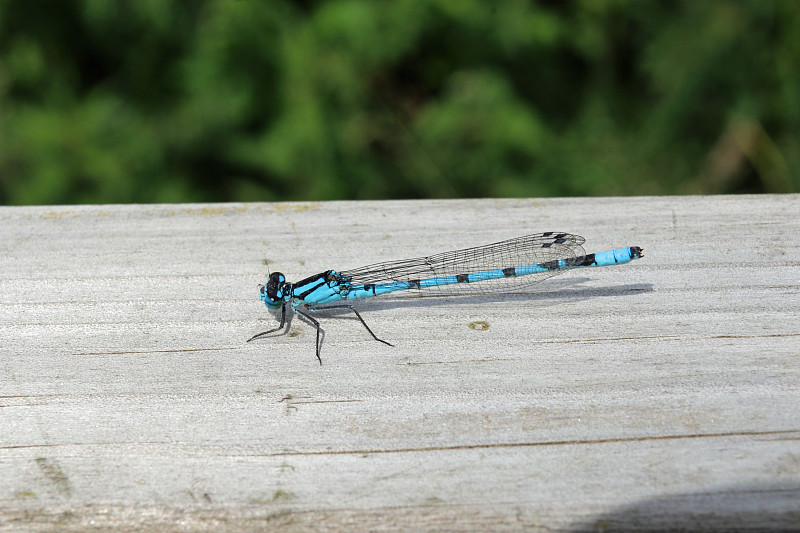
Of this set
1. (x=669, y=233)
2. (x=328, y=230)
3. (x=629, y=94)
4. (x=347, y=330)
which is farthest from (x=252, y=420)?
(x=629, y=94)

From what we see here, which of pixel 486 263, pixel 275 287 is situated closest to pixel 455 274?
pixel 486 263

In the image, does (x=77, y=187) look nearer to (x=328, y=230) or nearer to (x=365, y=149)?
(x=365, y=149)

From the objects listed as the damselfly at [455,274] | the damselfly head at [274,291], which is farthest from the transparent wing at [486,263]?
the damselfly head at [274,291]

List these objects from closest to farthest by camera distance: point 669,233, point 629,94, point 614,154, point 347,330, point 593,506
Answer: point 593,506, point 347,330, point 669,233, point 614,154, point 629,94

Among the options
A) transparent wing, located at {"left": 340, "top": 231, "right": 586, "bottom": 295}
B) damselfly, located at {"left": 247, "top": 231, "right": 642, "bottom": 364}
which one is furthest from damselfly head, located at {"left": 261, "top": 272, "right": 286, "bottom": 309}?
transparent wing, located at {"left": 340, "top": 231, "right": 586, "bottom": 295}

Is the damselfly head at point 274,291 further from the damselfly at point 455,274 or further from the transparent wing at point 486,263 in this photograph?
the transparent wing at point 486,263

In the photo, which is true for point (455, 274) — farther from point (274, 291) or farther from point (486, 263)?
point (274, 291)

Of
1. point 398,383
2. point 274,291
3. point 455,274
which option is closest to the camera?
point 398,383

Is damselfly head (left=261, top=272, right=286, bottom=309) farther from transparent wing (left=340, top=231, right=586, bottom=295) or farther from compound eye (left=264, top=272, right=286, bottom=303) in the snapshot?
transparent wing (left=340, top=231, right=586, bottom=295)
